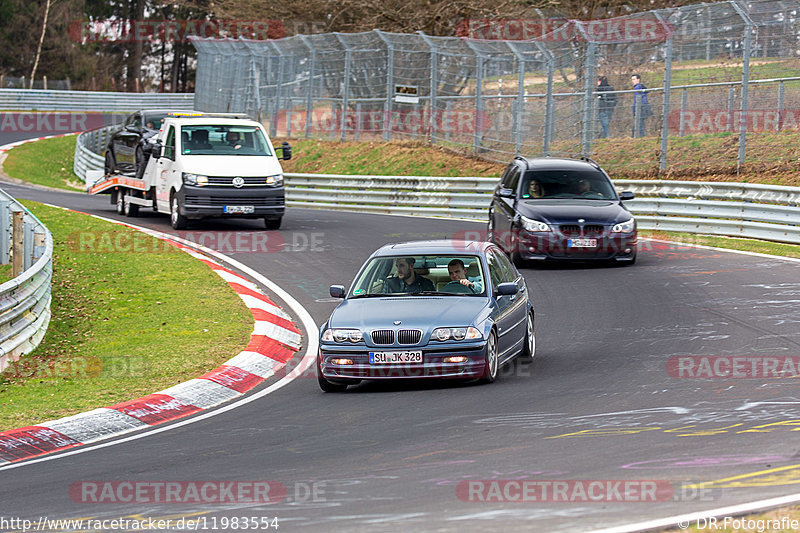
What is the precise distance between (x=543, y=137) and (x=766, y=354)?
18.6m

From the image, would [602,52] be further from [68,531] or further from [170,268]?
[68,531]

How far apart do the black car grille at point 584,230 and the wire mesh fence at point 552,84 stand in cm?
692

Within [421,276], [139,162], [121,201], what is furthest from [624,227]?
[121,201]

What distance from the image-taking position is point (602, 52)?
2728 centimetres

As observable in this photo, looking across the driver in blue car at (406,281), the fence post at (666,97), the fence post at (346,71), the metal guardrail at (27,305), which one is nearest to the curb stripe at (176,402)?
the driver in blue car at (406,281)

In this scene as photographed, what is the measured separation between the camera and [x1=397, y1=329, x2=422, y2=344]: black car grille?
10180 millimetres

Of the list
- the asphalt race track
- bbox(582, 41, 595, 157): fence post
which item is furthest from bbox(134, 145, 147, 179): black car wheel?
the asphalt race track

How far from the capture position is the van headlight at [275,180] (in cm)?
2286

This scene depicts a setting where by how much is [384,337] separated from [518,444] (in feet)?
8.56

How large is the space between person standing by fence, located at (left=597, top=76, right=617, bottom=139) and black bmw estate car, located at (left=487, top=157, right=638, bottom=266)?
305 inches

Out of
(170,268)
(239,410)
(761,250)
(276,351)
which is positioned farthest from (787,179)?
(239,410)

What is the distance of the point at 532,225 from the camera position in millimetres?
18250

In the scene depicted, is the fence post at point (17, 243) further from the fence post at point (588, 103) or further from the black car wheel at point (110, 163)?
the fence post at point (588, 103)

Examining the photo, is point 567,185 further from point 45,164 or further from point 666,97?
point 45,164
